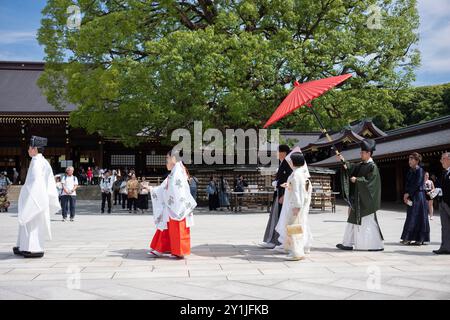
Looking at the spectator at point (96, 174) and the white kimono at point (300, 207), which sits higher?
the spectator at point (96, 174)

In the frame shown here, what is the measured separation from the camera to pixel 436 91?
127ft

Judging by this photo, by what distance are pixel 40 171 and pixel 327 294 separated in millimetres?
4568

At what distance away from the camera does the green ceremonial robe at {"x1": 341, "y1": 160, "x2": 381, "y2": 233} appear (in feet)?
21.9

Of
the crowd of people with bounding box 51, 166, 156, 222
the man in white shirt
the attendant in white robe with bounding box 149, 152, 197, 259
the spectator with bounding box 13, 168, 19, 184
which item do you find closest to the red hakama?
the attendant in white robe with bounding box 149, 152, 197, 259

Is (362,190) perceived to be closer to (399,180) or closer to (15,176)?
(399,180)

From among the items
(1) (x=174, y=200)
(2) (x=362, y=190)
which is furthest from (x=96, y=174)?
(2) (x=362, y=190)

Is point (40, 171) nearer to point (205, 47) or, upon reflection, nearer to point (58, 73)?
point (205, 47)

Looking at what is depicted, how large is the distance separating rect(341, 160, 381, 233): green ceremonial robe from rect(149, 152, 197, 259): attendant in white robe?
8.37 feet

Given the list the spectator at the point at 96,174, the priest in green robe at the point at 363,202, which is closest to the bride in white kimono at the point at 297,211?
the priest in green robe at the point at 363,202

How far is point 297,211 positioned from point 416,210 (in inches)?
103

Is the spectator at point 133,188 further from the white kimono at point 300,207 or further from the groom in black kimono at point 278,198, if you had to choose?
the white kimono at point 300,207

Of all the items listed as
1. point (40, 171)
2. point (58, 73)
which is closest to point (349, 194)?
point (40, 171)

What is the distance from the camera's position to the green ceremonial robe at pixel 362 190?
6.67m

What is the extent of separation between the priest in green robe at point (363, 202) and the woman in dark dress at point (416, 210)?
0.96 meters
